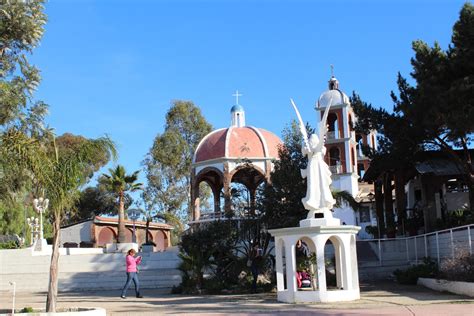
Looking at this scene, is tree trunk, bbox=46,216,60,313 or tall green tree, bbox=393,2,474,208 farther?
tall green tree, bbox=393,2,474,208

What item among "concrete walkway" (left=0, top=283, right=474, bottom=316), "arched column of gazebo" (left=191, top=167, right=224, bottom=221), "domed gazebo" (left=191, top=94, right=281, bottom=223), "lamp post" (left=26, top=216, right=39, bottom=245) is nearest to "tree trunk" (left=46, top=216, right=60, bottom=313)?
"concrete walkway" (left=0, top=283, right=474, bottom=316)

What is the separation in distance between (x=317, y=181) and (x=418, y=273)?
6.82m

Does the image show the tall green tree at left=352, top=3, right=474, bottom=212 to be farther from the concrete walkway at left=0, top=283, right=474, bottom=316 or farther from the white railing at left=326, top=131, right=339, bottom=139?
the white railing at left=326, top=131, right=339, bottom=139

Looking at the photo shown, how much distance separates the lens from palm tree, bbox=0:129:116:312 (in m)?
12.0

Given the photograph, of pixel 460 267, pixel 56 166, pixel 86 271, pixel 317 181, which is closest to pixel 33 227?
pixel 86 271

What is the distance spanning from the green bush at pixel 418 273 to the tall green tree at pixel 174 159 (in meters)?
29.3

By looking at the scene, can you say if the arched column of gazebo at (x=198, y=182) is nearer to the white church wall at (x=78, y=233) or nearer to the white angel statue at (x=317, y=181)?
the white church wall at (x=78, y=233)

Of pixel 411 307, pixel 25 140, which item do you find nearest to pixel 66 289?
pixel 25 140

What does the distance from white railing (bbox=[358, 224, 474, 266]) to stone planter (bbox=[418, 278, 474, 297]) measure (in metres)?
0.88

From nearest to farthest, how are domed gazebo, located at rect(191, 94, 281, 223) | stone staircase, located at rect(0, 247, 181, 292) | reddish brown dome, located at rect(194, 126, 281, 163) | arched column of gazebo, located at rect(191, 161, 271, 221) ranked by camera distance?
stone staircase, located at rect(0, 247, 181, 292)
arched column of gazebo, located at rect(191, 161, 271, 221)
domed gazebo, located at rect(191, 94, 281, 223)
reddish brown dome, located at rect(194, 126, 281, 163)

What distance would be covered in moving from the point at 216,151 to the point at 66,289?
11810mm

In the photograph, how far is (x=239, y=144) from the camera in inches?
1272

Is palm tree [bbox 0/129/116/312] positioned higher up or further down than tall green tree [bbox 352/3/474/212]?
further down

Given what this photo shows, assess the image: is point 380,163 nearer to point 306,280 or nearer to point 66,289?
point 306,280
